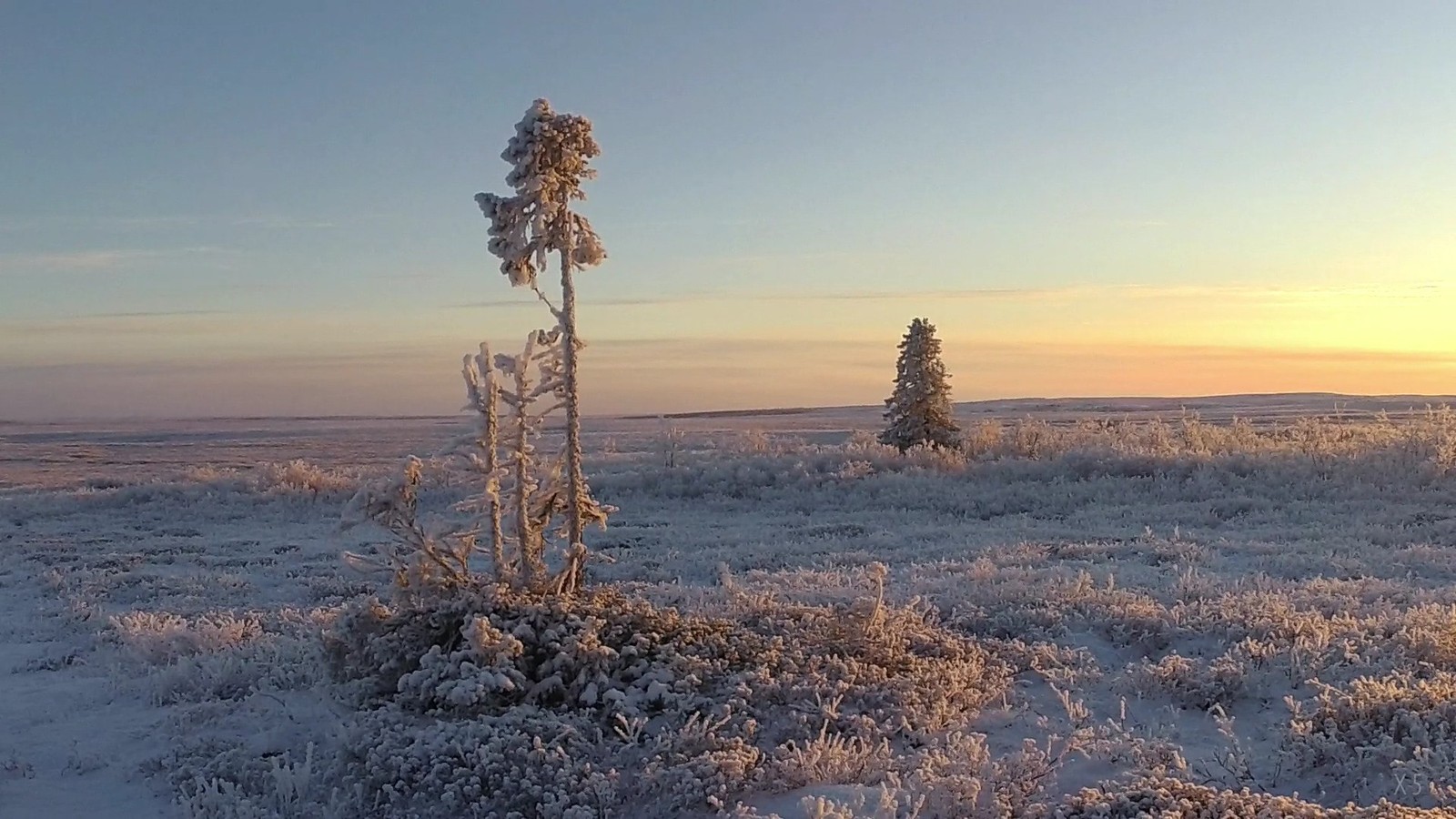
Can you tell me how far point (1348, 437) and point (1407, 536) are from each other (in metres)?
10.1

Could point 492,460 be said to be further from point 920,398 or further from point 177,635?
point 920,398

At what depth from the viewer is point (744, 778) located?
4.98 metres

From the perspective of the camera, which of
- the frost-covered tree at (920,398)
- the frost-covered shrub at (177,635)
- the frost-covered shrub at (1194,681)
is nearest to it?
the frost-covered shrub at (1194,681)

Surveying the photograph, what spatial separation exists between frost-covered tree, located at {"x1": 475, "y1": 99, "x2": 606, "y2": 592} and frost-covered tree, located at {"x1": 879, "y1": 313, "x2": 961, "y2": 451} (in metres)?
19.2

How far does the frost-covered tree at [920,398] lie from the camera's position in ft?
84.9

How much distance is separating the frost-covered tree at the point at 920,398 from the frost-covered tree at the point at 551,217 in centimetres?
1922

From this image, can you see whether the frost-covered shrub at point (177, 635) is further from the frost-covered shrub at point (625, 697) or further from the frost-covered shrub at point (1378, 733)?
the frost-covered shrub at point (1378, 733)

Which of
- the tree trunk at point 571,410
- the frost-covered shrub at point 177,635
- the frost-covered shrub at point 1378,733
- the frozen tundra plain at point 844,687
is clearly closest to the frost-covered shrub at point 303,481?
the frozen tundra plain at point 844,687

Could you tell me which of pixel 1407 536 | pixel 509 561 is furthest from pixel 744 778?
pixel 1407 536

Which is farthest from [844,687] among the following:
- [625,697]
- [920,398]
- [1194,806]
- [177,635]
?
[920,398]

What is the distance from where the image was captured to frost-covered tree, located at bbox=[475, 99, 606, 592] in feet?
22.2

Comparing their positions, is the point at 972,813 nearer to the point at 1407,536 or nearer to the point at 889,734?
the point at 889,734

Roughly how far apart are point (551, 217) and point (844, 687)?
3.36 m

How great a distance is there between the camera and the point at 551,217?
6.83 metres
